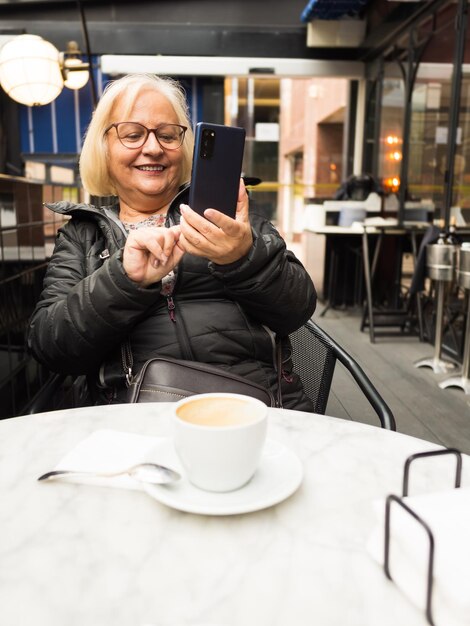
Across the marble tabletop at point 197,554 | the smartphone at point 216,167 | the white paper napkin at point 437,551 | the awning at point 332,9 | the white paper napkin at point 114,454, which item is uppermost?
the awning at point 332,9

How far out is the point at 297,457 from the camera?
65 cm

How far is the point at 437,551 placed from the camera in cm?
42

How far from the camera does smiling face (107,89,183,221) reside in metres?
1.35

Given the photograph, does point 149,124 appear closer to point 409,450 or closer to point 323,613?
point 409,450

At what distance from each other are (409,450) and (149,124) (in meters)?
1.01

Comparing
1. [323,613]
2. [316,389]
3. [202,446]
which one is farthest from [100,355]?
[323,613]

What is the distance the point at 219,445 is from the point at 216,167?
2.03 ft

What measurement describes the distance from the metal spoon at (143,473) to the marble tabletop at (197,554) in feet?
0.04

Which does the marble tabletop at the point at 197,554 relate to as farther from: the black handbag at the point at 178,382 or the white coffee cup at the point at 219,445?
the black handbag at the point at 178,382

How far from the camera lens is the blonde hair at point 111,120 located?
137 centimetres

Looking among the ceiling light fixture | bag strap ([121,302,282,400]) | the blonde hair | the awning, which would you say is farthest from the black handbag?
the awning

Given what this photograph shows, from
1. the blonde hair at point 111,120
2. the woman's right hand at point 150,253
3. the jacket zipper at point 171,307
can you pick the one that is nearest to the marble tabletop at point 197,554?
the woman's right hand at point 150,253

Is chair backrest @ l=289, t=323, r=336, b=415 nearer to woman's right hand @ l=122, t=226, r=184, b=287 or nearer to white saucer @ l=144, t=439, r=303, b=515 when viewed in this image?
woman's right hand @ l=122, t=226, r=184, b=287

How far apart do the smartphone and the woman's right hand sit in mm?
76
